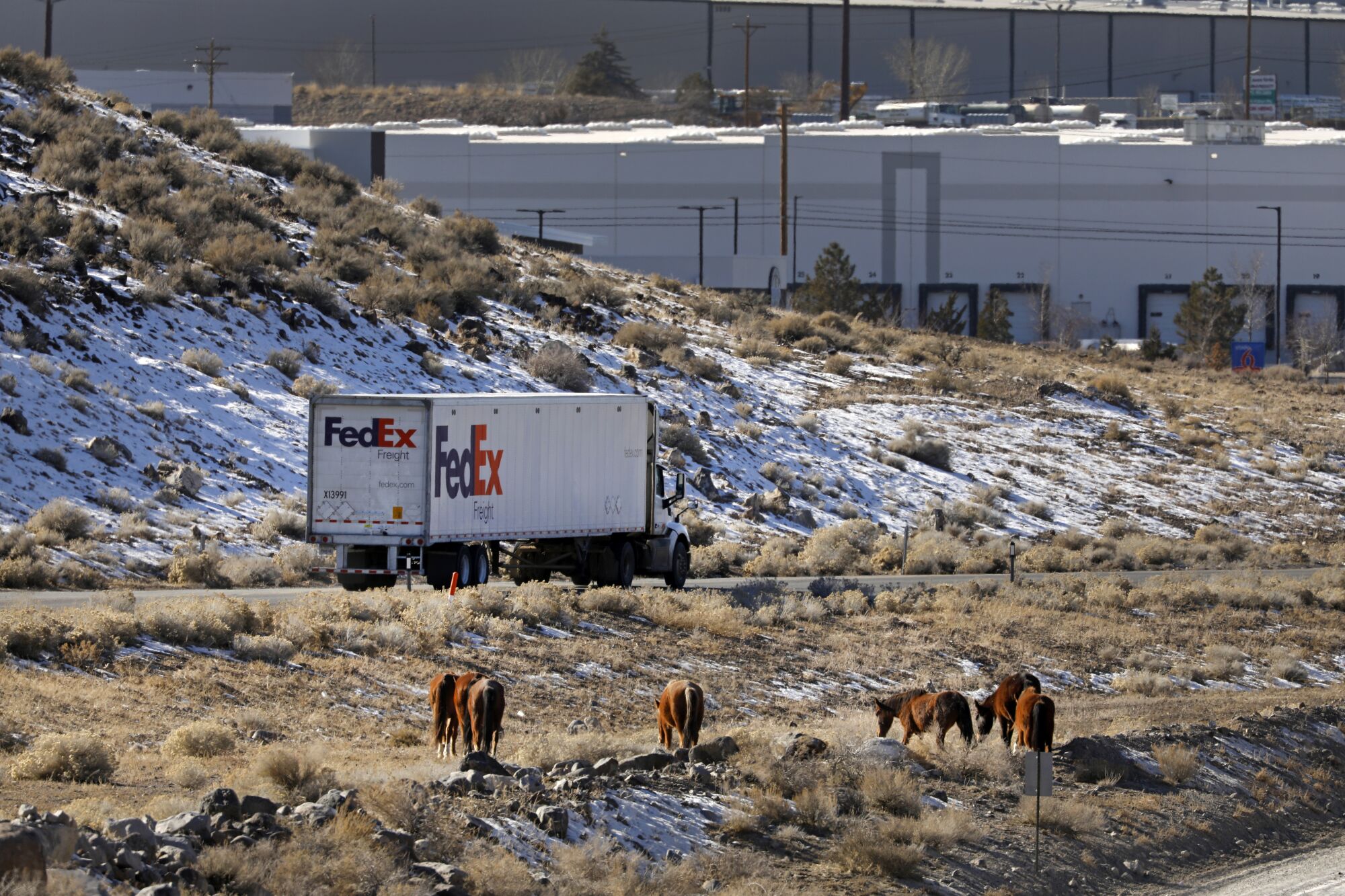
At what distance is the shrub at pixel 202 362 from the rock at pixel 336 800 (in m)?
30.0

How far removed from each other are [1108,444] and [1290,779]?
3596 cm

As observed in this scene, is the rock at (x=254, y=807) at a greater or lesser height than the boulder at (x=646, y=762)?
greater

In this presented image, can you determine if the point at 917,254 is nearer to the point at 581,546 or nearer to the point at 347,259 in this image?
the point at 347,259

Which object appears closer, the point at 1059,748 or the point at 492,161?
the point at 1059,748

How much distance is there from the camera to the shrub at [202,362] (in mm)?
39969

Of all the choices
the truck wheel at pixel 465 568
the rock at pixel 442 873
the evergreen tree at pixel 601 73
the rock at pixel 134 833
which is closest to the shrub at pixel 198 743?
the rock at pixel 134 833

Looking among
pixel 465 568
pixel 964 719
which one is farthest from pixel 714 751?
pixel 465 568

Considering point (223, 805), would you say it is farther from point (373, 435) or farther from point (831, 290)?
point (831, 290)

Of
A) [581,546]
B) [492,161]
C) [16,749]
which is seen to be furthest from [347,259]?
[492,161]

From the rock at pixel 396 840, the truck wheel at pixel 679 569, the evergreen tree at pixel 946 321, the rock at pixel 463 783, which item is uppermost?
the evergreen tree at pixel 946 321

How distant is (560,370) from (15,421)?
57.9 feet

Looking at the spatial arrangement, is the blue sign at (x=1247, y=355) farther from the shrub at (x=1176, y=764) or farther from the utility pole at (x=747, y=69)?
the shrub at (x=1176, y=764)

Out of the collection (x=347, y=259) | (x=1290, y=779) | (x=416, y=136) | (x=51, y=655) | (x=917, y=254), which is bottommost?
(x=1290, y=779)

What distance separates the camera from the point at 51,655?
18938 mm
